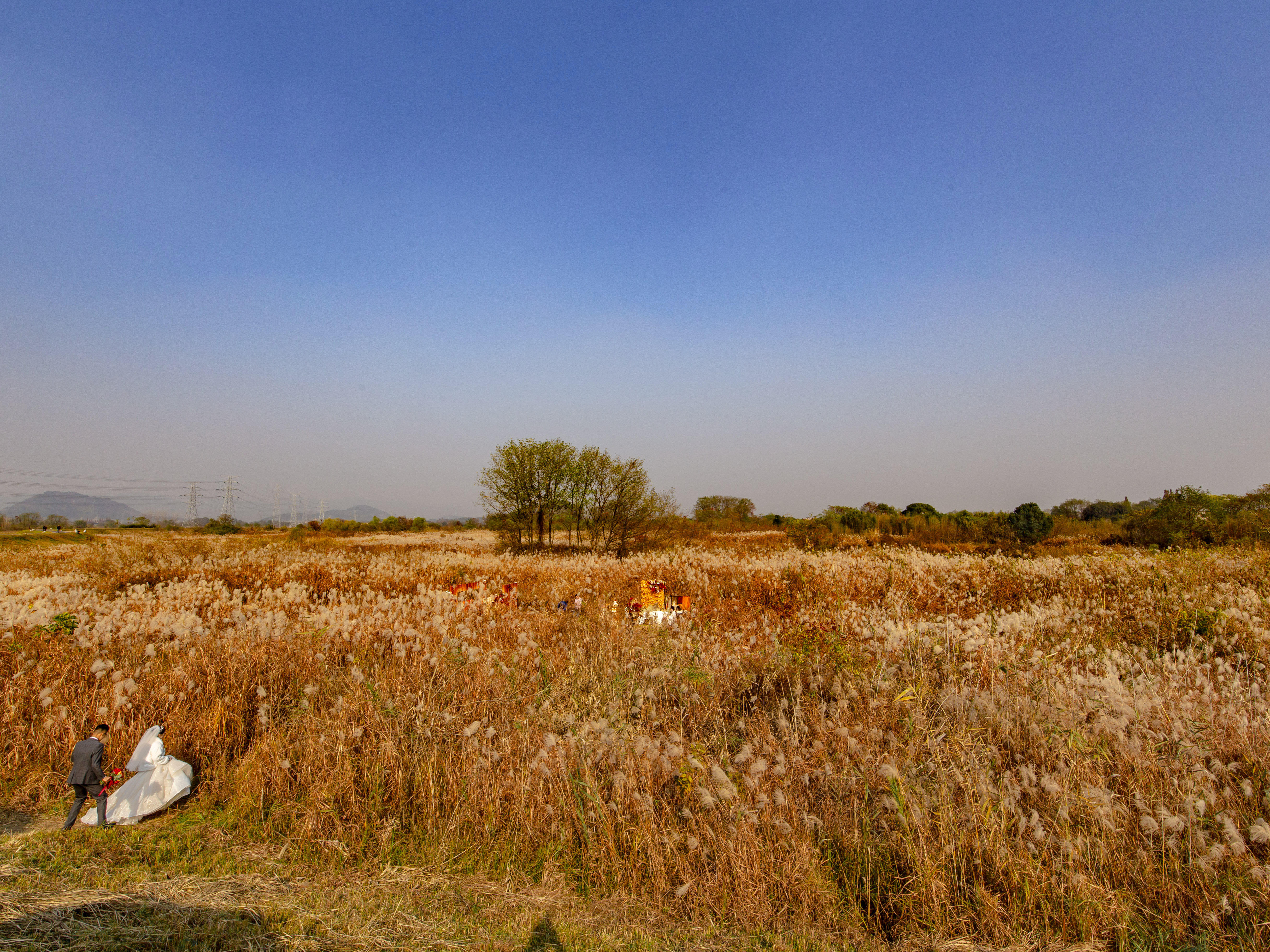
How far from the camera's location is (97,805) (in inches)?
158

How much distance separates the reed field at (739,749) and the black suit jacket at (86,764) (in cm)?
45

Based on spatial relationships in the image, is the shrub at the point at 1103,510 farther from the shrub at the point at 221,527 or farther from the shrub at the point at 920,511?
the shrub at the point at 221,527

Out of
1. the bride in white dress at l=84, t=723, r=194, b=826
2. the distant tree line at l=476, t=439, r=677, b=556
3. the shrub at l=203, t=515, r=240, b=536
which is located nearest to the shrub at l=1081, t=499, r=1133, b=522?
the distant tree line at l=476, t=439, r=677, b=556

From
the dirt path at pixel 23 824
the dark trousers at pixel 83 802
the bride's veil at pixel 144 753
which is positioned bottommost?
the dirt path at pixel 23 824

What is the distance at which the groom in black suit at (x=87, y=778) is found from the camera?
155 inches

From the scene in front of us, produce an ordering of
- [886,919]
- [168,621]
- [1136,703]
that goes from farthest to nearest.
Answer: [168,621] → [1136,703] → [886,919]

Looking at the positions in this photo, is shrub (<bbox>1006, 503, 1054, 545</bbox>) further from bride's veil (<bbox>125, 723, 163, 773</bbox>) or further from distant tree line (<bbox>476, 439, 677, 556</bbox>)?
bride's veil (<bbox>125, 723, 163, 773</bbox>)

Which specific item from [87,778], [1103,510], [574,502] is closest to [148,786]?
[87,778]

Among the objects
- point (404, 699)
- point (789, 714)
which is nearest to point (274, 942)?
point (404, 699)

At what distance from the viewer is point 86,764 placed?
3.97 meters

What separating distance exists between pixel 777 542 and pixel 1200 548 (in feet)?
46.9

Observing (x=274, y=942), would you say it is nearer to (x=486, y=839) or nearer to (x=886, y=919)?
(x=486, y=839)

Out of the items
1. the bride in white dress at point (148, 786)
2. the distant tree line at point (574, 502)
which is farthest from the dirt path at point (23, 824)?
the distant tree line at point (574, 502)

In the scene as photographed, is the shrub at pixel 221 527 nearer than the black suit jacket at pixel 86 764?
No
